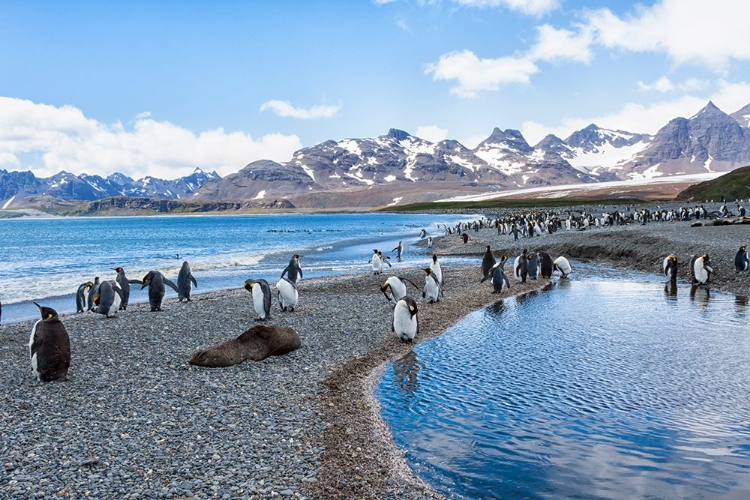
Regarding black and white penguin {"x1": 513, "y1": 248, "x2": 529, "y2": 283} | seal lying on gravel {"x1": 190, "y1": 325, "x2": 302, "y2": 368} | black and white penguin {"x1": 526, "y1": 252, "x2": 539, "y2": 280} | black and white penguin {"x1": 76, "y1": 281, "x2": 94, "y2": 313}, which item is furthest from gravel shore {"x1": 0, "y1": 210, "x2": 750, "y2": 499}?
black and white penguin {"x1": 526, "y1": 252, "x2": 539, "y2": 280}

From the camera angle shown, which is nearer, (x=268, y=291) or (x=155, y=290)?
(x=268, y=291)

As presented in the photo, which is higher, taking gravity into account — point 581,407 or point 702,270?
point 702,270

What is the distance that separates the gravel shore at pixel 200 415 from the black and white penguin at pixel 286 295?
1.14ft

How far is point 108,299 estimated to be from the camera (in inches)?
623

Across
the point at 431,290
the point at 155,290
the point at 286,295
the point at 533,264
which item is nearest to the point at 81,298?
the point at 155,290

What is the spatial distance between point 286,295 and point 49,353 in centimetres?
699

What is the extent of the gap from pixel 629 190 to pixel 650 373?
170 metres

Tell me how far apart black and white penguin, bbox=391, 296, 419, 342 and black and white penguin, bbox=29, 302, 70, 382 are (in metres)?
6.20

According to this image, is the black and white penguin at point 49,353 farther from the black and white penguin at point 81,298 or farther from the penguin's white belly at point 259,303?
the black and white penguin at point 81,298

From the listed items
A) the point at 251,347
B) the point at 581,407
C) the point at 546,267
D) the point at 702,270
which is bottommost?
the point at 581,407

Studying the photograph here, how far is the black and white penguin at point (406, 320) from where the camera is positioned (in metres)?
12.6

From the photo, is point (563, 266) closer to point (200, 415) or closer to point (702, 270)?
point (702, 270)

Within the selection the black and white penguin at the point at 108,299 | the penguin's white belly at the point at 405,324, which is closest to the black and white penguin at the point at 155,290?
the black and white penguin at the point at 108,299

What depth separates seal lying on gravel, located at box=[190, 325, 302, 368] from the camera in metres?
10.4
